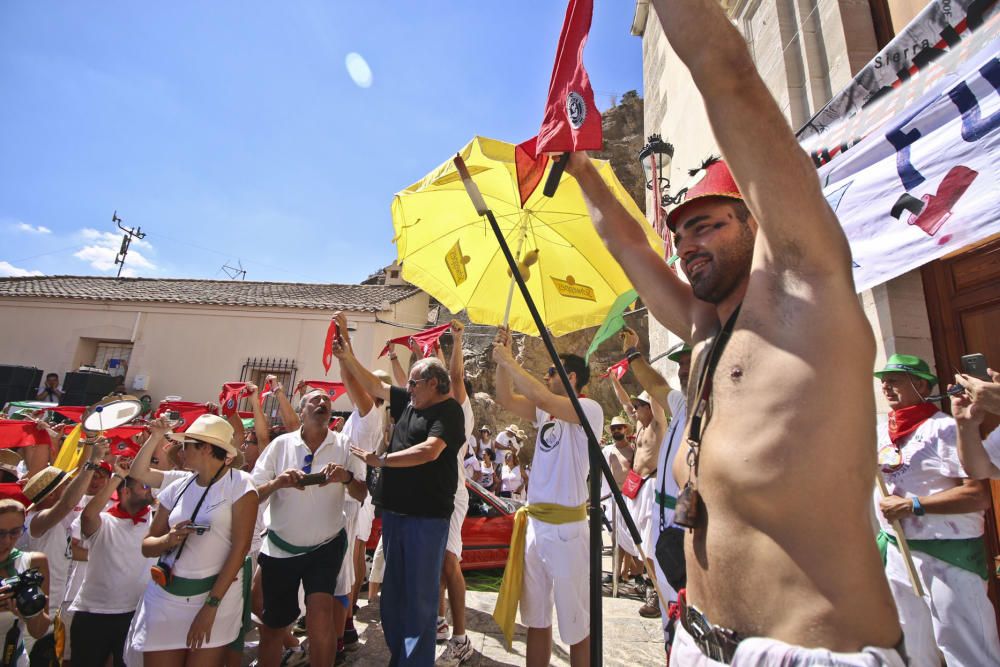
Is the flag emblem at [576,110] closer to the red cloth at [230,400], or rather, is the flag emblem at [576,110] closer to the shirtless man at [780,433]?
the shirtless man at [780,433]

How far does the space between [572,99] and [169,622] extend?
11.6ft

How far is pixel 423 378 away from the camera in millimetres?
3512

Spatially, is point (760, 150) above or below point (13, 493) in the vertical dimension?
above

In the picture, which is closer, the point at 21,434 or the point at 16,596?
the point at 16,596

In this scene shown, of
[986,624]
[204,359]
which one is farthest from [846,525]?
[204,359]

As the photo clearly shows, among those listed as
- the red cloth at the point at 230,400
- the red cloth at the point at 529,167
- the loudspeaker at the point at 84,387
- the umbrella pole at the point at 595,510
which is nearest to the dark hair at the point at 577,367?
the umbrella pole at the point at 595,510

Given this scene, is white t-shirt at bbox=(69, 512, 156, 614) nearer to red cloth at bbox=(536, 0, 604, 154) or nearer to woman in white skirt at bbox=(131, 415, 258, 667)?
woman in white skirt at bbox=(131, 415, 258, 667)

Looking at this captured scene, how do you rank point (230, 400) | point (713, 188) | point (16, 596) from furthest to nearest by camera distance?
point (230, 400) < point (16, 596) < point (713, 188)

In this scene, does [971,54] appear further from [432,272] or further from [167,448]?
[167,448]

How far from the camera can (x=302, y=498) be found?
11.9ft

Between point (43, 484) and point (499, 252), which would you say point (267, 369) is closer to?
point (43, 484)

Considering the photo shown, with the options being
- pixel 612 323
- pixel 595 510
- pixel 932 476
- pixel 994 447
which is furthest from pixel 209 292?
pixel 994 447

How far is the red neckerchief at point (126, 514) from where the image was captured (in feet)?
11.8

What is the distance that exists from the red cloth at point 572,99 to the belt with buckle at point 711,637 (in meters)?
1.41
